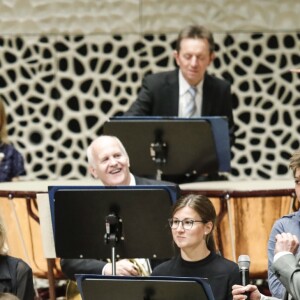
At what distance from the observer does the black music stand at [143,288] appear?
4172 millimetres

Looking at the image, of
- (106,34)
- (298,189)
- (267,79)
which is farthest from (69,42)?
(298,189)

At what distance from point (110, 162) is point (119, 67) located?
9.58 ft

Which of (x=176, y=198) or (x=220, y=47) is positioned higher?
(x=220, y=47)

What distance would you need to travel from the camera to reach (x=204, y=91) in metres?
6.56

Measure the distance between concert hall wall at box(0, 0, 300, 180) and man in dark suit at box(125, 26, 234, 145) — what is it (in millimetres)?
1582

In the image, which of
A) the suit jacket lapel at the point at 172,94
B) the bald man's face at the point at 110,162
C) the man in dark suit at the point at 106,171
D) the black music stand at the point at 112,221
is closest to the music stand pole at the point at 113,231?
the black music stand at the point at 112,221

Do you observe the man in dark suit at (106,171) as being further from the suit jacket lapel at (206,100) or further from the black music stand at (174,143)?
the suit jacket lapel at (206,100)

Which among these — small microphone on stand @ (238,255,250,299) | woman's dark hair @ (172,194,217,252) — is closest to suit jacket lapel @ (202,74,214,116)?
woman's dark hair @ (172,194,217,252)

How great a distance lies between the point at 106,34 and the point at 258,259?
294 centimetres

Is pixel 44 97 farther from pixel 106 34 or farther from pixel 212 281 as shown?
pixel 212 281

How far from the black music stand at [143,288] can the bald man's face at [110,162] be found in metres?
1.16

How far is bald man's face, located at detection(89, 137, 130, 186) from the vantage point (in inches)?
214

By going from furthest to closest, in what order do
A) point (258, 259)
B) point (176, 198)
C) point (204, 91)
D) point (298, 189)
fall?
1. point (204, 91)
2. point (258, 259)
3. point (176, 198)
4. point (298, 189)

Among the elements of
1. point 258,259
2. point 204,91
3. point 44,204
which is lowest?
point 258,259
